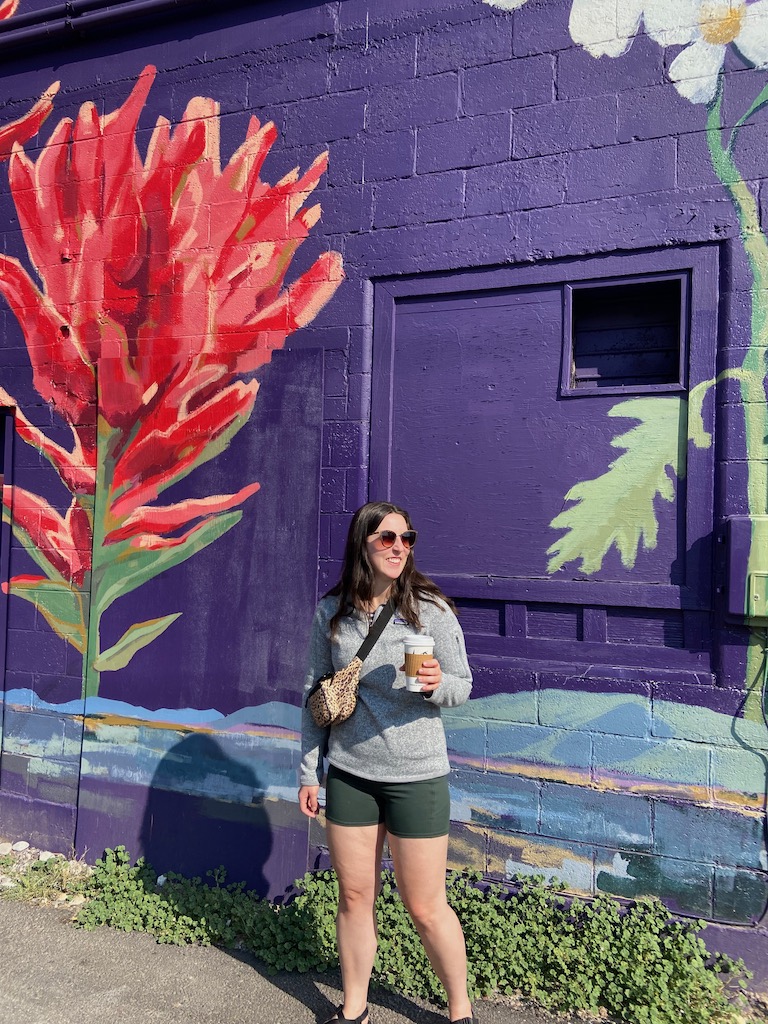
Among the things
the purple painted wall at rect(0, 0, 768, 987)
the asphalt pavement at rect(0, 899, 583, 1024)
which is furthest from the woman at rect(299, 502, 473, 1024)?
the purple painted wall at rect(0, 0, 768, 987)

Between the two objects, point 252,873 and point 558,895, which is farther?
point 252,873

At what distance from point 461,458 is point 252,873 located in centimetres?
226

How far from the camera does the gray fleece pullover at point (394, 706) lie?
2.52 meters

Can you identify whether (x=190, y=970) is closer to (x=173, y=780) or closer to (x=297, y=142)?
(x=173, y=780)

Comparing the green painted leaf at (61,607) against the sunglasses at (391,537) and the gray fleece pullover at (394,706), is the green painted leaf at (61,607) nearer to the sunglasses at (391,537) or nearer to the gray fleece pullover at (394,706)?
the gray fleece pullover at (394,706)

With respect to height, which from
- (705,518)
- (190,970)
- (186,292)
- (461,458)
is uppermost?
(186,292)

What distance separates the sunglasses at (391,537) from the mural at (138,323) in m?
1.37

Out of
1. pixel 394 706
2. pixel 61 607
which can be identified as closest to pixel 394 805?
pixel 394 706

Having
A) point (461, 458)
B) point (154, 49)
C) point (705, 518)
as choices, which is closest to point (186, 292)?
point (154, 49)

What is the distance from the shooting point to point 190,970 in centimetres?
314

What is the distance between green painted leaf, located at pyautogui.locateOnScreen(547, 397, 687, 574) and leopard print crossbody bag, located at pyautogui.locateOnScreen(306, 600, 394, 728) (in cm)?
107

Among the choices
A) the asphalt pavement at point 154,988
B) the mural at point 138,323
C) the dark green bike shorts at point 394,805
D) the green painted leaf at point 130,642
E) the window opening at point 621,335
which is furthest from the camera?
the green painted leaf at point 130,642

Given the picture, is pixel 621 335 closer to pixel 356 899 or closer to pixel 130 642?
pixel 356 899

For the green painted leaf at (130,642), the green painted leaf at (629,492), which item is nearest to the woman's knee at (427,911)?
the green painted leaf at (629,492)
